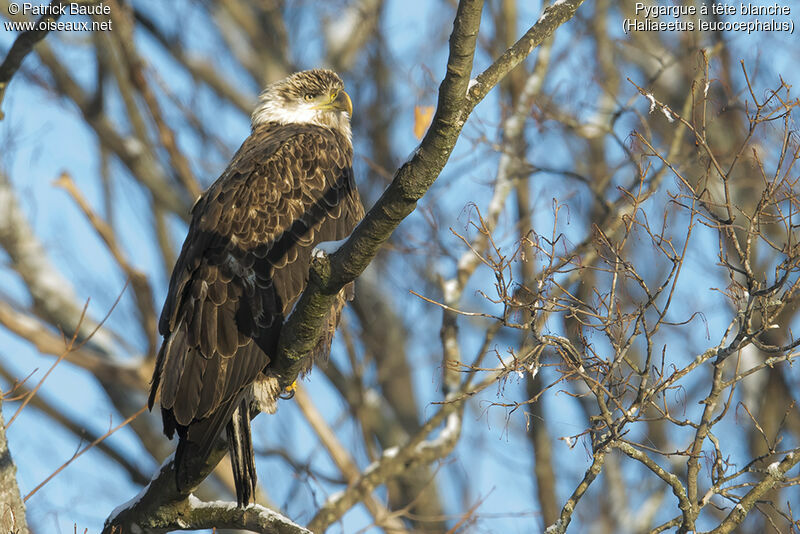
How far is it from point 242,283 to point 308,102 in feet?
6.44

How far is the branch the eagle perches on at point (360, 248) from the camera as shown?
10.6 feet

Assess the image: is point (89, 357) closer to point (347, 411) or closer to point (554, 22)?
point (347, 411)

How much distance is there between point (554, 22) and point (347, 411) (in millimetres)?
6788

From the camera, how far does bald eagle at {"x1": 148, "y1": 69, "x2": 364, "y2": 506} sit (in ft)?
13.8

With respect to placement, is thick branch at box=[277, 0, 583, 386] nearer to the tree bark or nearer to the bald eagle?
the bald eagle

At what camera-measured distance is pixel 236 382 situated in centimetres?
430

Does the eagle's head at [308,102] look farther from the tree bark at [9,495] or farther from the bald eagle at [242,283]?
the tree bark at [9,495]

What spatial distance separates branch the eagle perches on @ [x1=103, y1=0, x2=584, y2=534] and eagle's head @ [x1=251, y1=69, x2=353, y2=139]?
227cm

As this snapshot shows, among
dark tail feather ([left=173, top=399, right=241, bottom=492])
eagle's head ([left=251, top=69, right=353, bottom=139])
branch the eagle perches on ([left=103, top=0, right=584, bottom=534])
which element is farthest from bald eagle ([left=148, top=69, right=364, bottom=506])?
eagle's head ([left=251, top=69, right=353, bottom=139])

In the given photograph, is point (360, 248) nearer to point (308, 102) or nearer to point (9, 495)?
point (9, 495)

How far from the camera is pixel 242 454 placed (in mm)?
4266

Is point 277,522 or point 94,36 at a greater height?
point 94,36

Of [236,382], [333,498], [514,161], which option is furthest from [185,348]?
[514,161]

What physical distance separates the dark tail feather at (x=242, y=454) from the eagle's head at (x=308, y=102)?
2.20 meters
